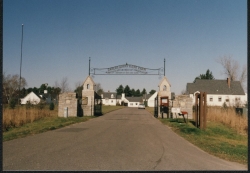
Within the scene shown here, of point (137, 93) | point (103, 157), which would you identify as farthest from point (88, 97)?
point (137, 93)

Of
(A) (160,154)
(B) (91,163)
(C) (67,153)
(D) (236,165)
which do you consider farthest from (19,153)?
(D) (236,165)

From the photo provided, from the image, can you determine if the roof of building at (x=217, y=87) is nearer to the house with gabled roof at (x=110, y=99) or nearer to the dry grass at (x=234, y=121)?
the dry grass at (x=234, y=121)

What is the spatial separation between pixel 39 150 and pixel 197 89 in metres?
63.5

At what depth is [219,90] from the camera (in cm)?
6562

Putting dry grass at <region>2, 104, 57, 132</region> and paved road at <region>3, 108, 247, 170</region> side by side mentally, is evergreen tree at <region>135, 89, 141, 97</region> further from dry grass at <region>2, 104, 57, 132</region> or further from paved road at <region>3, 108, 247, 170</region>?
paved road at <region>3, 108, 247, 170</region>

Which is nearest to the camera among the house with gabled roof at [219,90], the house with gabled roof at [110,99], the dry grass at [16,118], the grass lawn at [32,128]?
the grass lawn at [32,128]

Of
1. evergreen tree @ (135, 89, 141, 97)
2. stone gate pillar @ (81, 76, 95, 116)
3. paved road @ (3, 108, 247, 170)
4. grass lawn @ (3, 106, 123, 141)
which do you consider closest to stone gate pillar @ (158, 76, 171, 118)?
stone gate pillar @ (81, 76, 95, 116)

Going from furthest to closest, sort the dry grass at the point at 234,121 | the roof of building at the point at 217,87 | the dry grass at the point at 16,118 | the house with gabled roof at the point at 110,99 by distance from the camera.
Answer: the house with gabled roof at the point at 110,99 < the roof of building at the point at 217,87 < the dry grass at the point at 234,121 < the dry grass at the point at 16,118

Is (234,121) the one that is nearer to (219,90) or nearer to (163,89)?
(163,89)

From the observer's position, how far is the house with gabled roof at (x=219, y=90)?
63.7 metres

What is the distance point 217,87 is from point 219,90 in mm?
1108

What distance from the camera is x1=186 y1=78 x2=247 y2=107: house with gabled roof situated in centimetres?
6371

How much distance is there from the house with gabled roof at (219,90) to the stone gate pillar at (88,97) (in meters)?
44.4

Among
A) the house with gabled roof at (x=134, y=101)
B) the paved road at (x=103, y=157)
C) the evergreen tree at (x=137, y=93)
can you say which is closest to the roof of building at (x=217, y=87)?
the house with gabled roof at (x=134, y=101)
